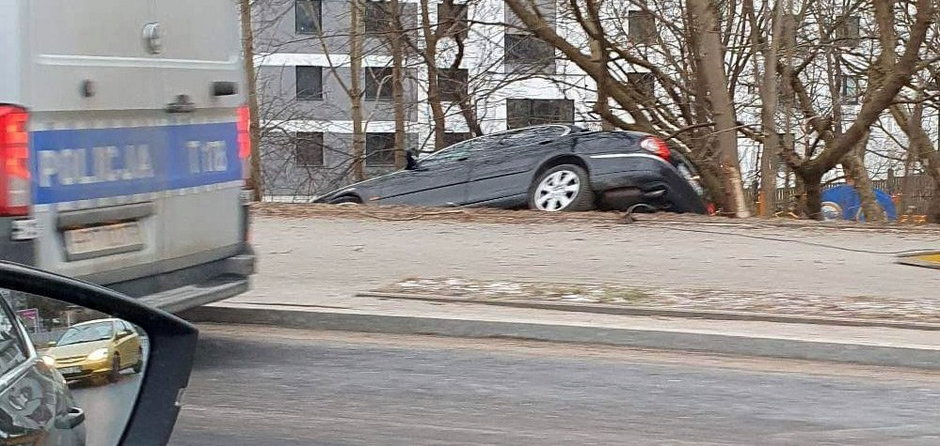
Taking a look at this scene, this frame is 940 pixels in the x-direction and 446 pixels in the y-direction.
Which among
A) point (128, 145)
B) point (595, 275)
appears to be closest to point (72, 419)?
point (128, 145)

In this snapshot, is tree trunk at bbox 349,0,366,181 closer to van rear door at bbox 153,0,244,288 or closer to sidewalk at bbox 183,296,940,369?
sidewalk at bbox 183,296,940,369

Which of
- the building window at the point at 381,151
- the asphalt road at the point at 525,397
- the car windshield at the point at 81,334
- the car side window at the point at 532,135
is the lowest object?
the asphalt road at the point at 525,397

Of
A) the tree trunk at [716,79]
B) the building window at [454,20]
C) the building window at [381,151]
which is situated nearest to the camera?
the tree trunk at [716,79]

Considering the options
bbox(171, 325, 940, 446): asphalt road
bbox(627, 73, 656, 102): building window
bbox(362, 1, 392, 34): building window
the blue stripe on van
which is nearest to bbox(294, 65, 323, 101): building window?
bbox(362, 1, 392, 34): building window

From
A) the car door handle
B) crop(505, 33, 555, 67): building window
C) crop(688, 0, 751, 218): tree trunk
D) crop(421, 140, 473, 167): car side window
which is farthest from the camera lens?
crop(505, 33, 555, 67): building window

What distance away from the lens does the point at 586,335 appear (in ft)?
25.5

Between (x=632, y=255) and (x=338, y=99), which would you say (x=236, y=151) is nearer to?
(x=632, y=255)

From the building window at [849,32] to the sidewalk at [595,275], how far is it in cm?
1143

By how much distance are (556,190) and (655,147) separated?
1214mm

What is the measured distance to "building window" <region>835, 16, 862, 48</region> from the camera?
2288cm

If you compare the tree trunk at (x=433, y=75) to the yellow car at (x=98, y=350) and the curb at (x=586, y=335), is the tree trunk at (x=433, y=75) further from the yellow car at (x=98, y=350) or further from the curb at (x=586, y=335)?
the yellow car at (x=98, y=350)

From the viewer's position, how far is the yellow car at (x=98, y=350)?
2854mm

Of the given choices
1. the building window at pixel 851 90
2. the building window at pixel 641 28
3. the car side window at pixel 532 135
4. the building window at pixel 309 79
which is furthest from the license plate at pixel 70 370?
the building window at pixel 309 79

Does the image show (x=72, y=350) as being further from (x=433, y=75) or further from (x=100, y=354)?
(x=433, y=75)
